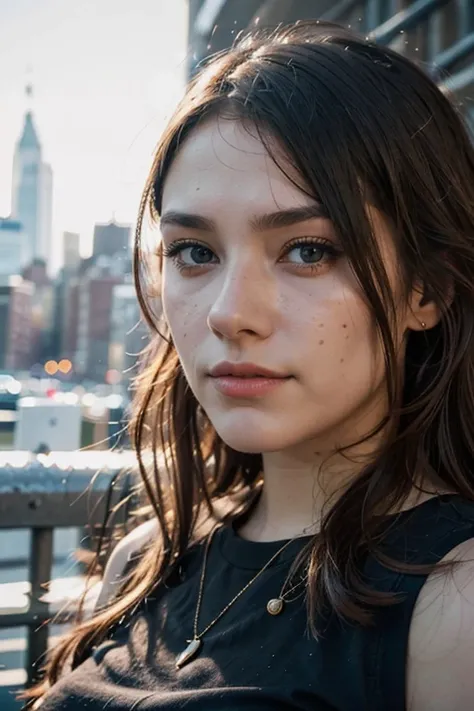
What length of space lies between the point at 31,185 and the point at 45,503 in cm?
81

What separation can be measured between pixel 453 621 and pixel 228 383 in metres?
0.44

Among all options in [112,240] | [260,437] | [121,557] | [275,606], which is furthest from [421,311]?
[112,240]

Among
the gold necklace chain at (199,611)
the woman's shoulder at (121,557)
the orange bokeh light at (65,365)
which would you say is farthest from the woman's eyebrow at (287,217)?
the orange bokeh light at (65,365)

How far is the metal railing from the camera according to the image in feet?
6.22

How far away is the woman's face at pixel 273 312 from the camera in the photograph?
1187mm

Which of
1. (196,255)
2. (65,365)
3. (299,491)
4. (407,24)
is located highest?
(407,24)

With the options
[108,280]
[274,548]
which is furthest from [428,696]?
[108,280]

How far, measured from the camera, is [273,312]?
3.89ft

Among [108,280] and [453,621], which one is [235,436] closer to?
[453,621]

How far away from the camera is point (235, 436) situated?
1.23m

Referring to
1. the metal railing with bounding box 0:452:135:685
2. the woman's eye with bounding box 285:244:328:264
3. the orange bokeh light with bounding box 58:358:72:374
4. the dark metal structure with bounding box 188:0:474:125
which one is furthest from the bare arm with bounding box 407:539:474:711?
the orange bokeh light with bounding box 58:358:72:374

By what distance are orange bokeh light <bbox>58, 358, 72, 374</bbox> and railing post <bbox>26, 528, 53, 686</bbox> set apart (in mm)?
665

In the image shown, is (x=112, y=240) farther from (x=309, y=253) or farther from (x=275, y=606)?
(x=275, y=606)

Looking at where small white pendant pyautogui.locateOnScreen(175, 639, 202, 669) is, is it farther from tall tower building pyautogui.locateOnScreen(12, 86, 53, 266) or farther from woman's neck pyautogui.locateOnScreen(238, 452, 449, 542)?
tall tower building pyautogui.locateOnScreen(12, 86, 53, 266)
